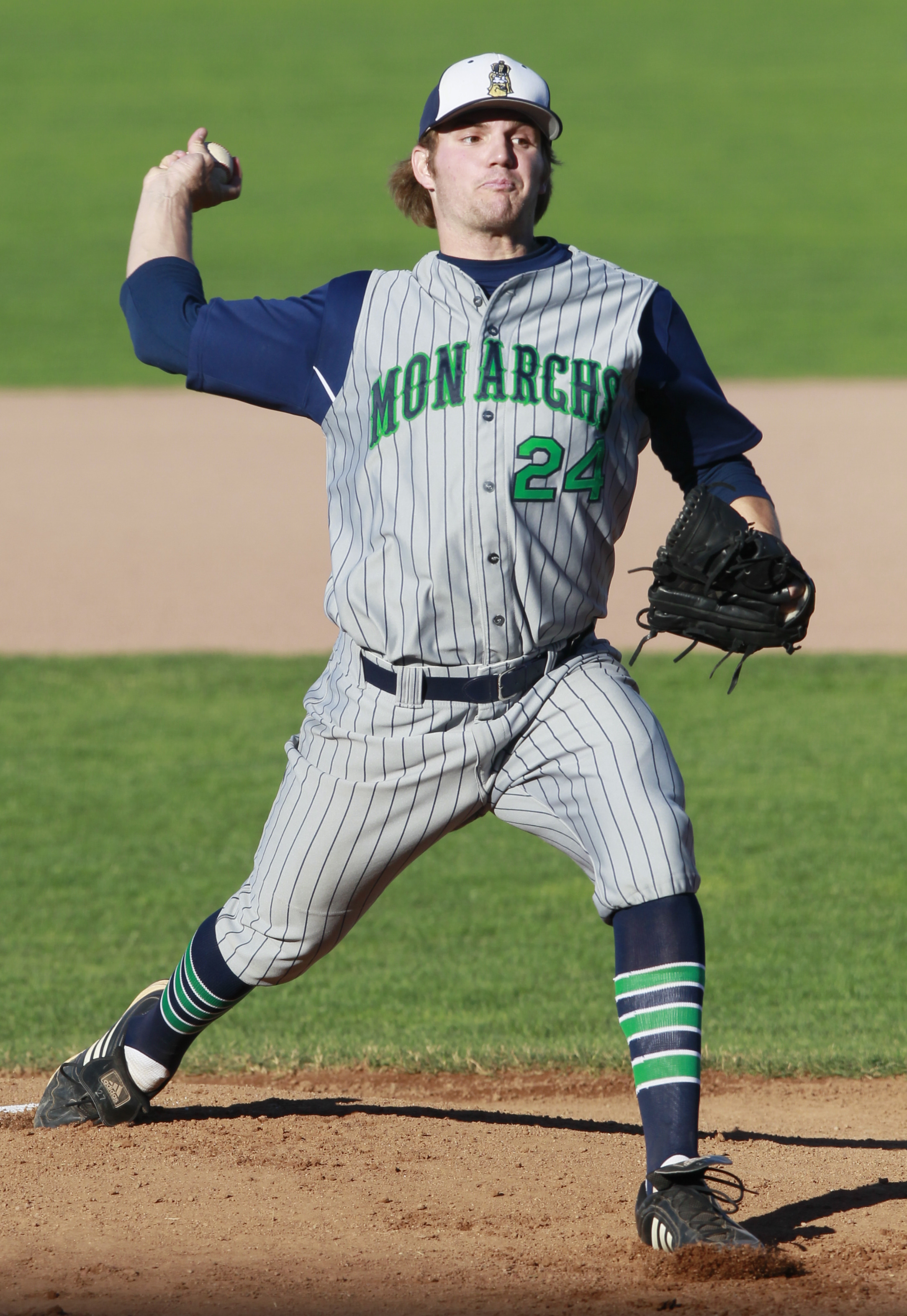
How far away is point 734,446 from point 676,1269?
153 centimetres

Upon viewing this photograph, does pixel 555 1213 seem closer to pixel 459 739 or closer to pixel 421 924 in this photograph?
pixel 459 739

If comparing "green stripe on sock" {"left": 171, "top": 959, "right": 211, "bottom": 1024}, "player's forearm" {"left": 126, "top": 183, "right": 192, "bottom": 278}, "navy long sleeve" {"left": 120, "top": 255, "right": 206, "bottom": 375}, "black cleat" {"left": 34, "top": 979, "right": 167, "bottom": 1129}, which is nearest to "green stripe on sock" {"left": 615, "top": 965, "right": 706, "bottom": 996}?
"green stripe on sock" {"left": 171, "top": 959, "right": 211, "bottom": 1024}

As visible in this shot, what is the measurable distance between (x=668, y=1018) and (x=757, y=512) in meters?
0.99

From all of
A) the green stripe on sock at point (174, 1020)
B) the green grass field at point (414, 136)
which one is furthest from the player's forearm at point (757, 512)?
the green grass field at point (414, 136)

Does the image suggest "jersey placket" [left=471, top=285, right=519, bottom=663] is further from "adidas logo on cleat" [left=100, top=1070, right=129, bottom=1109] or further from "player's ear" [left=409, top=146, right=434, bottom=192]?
"adidas logo on cleat" [left=100, top=1070, right=129, bottom=1109]

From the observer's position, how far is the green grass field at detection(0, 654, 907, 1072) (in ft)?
16.7

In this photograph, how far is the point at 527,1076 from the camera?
4711mm

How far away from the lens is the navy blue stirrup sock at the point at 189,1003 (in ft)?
11.4

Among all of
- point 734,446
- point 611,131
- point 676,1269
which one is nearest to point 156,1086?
point 676,1269

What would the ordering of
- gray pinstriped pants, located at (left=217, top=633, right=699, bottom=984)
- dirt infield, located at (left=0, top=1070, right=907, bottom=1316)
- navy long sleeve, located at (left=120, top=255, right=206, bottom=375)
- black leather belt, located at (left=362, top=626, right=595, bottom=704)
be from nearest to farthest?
1. dirt infield, located at (left=0, top=1070, right=907, bottom=1316)
2. gray pinstriped pants, located at (left=217, top=633, right=699, bottom=984)
3. black leather belt, located at (left=362, top=626, right=595, bottom=704)
4. navy long sleeve, located at (left=120, top=255, right=206, bottom=375)

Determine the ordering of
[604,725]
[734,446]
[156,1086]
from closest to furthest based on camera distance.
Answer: [604,725], [734,446], [156,1086]

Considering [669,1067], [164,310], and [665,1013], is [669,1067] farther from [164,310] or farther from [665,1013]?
[164,310]

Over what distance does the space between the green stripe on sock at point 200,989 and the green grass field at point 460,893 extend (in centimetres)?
134

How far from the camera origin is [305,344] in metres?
3.23
